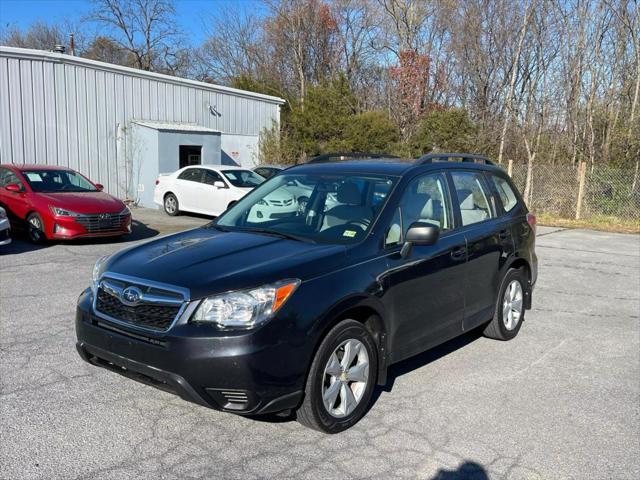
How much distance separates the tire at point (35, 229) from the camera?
10.7 m

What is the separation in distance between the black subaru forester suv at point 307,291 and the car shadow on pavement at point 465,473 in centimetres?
72

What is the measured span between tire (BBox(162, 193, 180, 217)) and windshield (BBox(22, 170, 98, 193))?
13.0 ft

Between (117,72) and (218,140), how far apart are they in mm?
3718

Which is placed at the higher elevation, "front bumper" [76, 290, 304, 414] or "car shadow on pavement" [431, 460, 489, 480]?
"front bumper" [76, 290, 304, 414]

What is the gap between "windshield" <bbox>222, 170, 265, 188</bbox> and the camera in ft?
50.5

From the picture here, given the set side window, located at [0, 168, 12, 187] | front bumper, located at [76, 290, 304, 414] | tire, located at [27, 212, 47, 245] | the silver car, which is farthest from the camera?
side window, located at [0, 168, 12, 187]

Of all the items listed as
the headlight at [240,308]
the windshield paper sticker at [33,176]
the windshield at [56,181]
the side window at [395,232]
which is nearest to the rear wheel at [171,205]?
the windshield at [56,181]

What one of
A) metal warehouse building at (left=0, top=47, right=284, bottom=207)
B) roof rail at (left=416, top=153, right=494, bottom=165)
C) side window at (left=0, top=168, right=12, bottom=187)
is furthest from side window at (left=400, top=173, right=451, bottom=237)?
metal warehouse building at (left=0, top=47, right=284, bottom=207)

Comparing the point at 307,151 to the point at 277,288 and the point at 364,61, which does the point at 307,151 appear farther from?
the point at 277,288

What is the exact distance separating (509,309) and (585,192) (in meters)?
13.4

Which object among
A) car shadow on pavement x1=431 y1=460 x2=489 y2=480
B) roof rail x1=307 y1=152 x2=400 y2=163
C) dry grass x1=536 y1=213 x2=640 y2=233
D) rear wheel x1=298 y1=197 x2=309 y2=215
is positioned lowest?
car shadow on pavement x1=431 y1=460 x2=489 y2=480

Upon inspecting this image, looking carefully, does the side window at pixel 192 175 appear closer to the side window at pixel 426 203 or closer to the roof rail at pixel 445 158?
the roof rail at pixel 445 158

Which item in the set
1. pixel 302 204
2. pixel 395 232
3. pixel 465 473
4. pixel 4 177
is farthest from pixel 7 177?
pixel 465 473

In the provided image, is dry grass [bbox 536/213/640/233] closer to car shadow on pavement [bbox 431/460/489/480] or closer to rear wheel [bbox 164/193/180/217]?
rear wheel [bbox 164/193/180/217]
